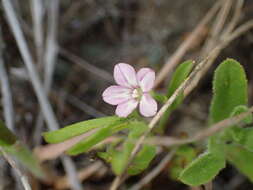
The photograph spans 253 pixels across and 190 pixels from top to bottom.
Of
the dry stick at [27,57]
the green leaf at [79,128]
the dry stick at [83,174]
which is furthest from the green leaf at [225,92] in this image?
the dry stick at [27,57]

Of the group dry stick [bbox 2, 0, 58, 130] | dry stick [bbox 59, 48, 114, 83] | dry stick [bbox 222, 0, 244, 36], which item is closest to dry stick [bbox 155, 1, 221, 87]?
dry stick [bbox 222, 0, 244, 36]

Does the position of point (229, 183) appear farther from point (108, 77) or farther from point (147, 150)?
point (108, 77)

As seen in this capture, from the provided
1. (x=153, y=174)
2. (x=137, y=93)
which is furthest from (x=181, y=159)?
(x=137, y=93)

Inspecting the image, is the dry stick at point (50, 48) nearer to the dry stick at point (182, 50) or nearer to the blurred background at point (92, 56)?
the blurred background at point (92, 56)

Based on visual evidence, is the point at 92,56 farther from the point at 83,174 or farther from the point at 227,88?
the point at 227,88

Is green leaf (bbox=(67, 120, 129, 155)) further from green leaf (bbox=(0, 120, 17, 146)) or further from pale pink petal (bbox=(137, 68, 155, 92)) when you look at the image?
green leaf (bbox=(0, 120, 17, 146))

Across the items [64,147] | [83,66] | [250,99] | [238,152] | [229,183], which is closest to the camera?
[238,152]

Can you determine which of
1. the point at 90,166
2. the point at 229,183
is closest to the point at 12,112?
the point at 90,166
